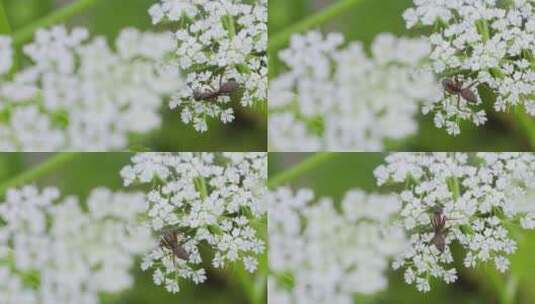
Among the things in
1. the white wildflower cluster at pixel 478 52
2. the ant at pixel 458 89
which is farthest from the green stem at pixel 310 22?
the ant at pixel 458 89

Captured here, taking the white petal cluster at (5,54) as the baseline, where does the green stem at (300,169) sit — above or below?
below

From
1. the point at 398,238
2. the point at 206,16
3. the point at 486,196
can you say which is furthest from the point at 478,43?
the point at 206,16

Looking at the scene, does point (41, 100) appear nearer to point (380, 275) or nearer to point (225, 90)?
point (225, 90)

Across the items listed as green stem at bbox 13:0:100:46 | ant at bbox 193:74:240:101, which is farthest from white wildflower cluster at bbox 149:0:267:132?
green stem at bbox 13:0:100:46

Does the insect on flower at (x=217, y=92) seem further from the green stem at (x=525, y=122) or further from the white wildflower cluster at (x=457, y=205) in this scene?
the green stem at (x=525, y=122)

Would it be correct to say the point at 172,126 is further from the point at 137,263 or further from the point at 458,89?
the point at 458,89
